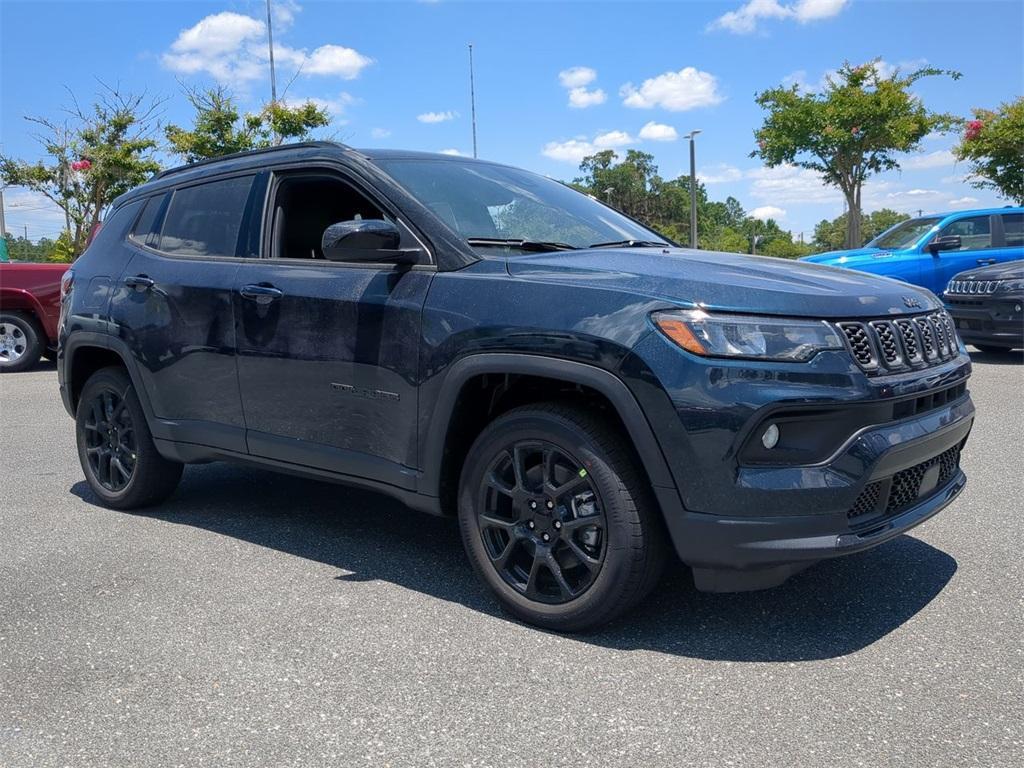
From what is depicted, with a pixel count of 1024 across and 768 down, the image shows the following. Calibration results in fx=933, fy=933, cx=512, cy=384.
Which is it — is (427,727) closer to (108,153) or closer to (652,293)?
(652,293)

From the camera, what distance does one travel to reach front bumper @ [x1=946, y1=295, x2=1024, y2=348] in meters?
9.82

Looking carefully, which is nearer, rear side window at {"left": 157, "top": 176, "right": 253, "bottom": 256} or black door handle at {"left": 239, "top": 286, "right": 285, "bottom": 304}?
black door handle at {"left": 239, "top": 286, "right": 285, "bottom": 304}

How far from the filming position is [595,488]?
311cm

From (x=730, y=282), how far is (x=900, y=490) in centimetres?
94

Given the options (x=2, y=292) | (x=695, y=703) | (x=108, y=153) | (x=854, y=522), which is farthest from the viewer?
(x=108, y=153)

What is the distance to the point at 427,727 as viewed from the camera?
2.66 meters

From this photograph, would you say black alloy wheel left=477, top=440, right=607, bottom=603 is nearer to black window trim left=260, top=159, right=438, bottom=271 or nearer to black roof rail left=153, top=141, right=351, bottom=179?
black window trim left=260, top=159, right=438, bottom=271

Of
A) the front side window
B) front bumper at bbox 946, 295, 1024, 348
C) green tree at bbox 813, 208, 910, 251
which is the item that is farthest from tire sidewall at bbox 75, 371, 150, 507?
green tree at bbox 813, 208, 910, 251

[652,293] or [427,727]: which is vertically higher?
[652,293]

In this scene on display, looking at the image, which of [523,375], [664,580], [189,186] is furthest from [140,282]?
[664,580]

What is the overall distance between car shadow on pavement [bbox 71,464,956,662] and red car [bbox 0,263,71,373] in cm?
770

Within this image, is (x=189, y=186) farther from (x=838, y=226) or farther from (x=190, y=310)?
(x=838, y=226)

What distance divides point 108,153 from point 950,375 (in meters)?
26.1

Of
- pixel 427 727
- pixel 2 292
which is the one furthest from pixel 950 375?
pixel 2 292
